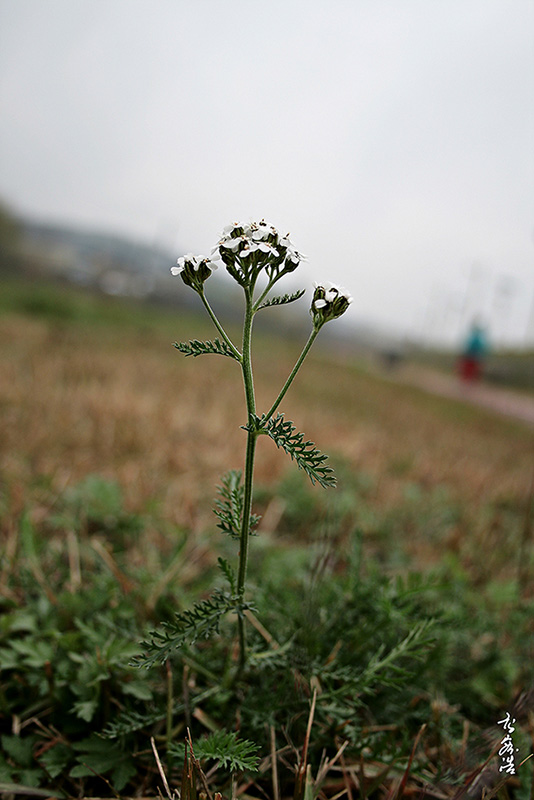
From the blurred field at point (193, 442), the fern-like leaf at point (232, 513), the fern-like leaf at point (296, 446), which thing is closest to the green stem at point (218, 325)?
the fern-like leaf at point (296, 446)

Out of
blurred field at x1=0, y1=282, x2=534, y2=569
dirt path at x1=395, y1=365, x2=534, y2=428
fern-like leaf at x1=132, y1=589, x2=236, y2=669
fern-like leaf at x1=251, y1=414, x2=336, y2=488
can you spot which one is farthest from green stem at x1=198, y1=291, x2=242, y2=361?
dirt path at x1=395, y1=365, x2=534, y2=428

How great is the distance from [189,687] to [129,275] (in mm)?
20278

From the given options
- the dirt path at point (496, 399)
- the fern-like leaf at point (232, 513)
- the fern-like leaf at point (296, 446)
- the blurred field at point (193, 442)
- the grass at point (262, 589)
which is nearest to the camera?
the fern-like leaf at point (296, 446)

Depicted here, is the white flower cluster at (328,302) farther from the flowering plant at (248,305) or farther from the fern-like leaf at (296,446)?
the fern-like leaf at (296,446)

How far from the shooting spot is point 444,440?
19.6ft

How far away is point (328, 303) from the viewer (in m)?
1.01

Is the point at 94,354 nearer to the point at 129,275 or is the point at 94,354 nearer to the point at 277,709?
the point at 277,709

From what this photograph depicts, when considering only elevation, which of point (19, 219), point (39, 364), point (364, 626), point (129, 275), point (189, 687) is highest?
point (19, 219)

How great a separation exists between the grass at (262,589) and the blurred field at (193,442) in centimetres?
2

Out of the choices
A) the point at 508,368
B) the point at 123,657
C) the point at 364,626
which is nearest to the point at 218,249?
the point at 123,657

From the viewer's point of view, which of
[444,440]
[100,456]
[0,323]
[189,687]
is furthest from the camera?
[0,323]

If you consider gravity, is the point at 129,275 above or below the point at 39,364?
above

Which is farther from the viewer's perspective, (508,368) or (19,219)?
(19,219)

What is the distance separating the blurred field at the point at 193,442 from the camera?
2.80 meters
